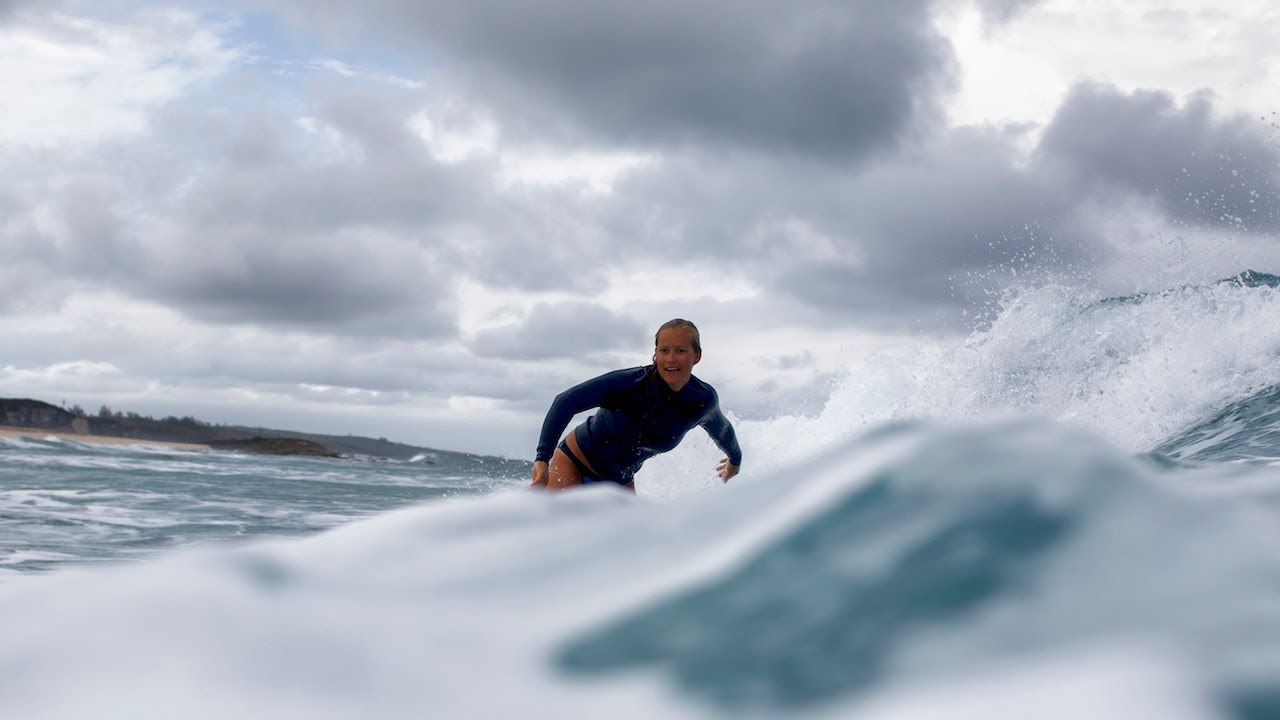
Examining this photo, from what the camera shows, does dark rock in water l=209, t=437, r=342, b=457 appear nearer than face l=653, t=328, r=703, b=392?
No

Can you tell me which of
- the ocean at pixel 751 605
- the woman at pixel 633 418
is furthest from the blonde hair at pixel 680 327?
the ocean at pixel 751 605

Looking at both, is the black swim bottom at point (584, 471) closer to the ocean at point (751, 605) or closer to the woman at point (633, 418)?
the woman at point (633, 418)

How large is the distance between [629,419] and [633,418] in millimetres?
23

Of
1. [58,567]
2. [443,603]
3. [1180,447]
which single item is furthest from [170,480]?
[443,603]

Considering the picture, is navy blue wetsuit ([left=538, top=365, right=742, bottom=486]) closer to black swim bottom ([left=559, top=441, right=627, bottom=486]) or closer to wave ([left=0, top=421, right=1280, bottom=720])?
black swim bottom ([left=559, top=441, right=627, bottom=486])

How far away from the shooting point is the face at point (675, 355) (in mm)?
4938

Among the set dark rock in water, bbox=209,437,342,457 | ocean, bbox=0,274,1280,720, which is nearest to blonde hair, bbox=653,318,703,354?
ocean, bbox=0,274,1280,720

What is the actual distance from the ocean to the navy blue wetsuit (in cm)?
283

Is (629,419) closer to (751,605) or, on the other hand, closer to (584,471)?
(584,471)

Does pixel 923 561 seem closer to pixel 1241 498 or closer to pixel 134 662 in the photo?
pixel 1241 498

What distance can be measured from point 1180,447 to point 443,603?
24.3 ft

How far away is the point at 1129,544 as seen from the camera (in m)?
1.50

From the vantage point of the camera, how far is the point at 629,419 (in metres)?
5.25

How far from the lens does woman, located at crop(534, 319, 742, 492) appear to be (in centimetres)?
496
